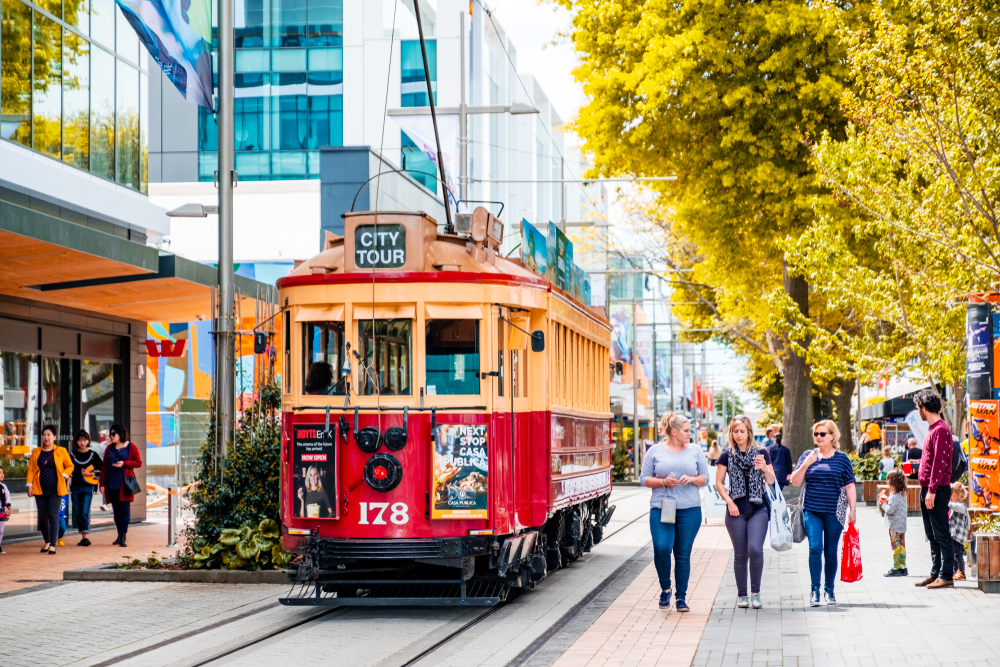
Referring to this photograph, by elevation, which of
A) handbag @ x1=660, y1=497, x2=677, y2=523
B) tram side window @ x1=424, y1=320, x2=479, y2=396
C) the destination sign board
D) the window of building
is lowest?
handbag @ x1=660, y1=497, x2=677, y2=523

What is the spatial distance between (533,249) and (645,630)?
5537 millimetres

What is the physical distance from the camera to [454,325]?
1098 cm

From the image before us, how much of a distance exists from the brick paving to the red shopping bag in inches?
45.8

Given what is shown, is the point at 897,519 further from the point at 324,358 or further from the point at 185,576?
the point at 185,576

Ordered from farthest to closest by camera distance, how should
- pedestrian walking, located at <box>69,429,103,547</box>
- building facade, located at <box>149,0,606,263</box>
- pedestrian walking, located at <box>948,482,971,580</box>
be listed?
building facade, located at <box>149,0,606,263</box>
pedestrian walking, located at <box>69,429,103,547</box>
pedestrian walking, located at <box>948,482,971,580</box>

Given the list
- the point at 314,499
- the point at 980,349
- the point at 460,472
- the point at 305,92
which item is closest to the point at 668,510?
the point at 460,472

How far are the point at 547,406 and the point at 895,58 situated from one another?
6565mm

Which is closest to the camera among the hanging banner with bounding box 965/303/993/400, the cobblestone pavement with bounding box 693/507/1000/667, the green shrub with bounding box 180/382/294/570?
the cobblestone pavement with bounding box 693/507/1000/667

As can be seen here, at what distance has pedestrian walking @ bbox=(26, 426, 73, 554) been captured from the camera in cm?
1659

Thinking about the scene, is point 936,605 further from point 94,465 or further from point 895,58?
point 94,465

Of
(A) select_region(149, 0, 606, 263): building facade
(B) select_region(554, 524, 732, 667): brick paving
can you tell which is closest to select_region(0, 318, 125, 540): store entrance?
(B) select_region(554, 524, 732, 667): brick paving

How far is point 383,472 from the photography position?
421 inches

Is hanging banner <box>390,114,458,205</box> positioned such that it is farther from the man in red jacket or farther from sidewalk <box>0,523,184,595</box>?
the man in red jacket

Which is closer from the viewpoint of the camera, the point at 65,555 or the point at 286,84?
the point at 65,555
